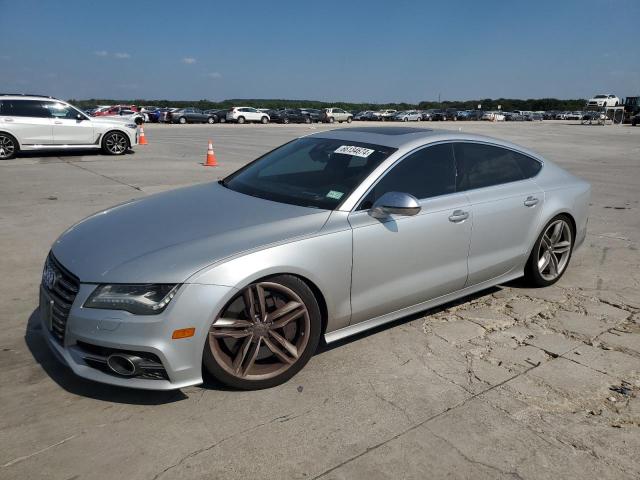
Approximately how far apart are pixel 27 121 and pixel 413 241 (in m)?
13.8

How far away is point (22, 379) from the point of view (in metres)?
3.31

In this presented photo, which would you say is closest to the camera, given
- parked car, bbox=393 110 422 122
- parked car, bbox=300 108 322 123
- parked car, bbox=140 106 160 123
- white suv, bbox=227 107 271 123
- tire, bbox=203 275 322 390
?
tire, bbox=203 275 322 390

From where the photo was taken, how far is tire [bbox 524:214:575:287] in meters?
4.90

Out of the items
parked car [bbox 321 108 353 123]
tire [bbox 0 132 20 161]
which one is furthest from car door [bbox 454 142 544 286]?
parked car [bbox 321 108 353 123]

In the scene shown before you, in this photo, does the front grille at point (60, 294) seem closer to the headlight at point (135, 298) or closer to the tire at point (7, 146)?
the headlight at point (135, 298)

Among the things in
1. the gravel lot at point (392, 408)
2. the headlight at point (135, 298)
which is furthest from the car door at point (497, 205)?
the headlight at point (135, 298)

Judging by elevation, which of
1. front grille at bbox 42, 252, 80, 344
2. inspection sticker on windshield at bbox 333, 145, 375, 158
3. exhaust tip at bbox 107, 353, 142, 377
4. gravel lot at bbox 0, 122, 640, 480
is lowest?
gravel lot at bbox 0, 122, 640, 480

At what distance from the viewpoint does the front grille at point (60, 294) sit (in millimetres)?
3029

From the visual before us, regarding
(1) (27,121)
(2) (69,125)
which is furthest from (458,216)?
(1) (27,121)

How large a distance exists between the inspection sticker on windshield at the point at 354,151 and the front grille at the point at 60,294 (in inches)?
81.9

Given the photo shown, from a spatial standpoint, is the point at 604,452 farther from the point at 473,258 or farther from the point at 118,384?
the point at 118,384

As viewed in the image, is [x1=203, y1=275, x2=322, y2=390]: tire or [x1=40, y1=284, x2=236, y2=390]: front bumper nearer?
[x1=40, y1=284, x2=236, y2=390]: front bumper

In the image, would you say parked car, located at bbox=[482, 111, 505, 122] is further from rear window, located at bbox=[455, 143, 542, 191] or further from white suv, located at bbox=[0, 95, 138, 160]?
rear window, located at bbox=[455, 143, 542, 191]

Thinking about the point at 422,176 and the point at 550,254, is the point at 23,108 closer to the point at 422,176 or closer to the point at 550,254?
the point at 422,176
